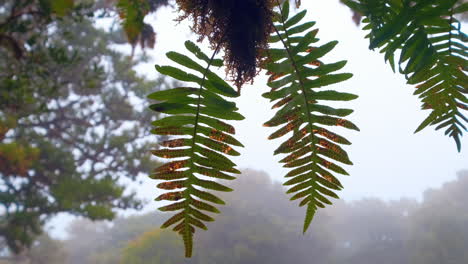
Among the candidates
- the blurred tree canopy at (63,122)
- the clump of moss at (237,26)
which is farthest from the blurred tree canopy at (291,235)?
the clump of moss at (237,26)

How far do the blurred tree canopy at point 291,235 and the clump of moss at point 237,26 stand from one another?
54.1ft

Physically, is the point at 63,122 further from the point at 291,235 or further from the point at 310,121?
the point at 291,235

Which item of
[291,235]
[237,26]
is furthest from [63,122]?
[291,235]

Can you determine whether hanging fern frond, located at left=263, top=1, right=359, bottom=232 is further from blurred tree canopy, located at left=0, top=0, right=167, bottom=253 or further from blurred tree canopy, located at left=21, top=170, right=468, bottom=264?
blurred tree canopy, located at left=21, top=170, right=468, bottom=264

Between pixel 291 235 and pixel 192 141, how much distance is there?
18.5 metres

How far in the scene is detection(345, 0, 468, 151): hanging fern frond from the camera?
523 millimetres

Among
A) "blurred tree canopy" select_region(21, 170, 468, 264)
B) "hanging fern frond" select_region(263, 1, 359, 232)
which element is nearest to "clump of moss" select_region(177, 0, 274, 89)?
"hanging fern frond" select_region(263, 1, 359, 232)

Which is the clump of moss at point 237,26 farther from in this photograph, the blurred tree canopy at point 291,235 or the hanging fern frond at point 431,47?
the blurred tree canopy at point 291,235

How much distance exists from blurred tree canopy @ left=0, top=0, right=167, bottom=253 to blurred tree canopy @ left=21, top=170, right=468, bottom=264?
8.62 m

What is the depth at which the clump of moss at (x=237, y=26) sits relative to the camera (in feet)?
2.15

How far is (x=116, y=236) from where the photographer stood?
2420cm

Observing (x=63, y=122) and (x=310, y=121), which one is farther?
(x=63, y=122)

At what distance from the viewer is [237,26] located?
0.65 metres

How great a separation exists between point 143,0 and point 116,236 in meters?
26.1
